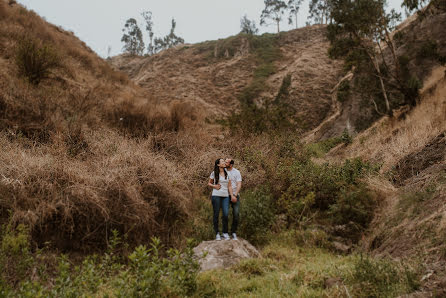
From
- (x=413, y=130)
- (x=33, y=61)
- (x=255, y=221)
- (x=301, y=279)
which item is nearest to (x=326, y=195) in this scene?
(x=255, y=221)

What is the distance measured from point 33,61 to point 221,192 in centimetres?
944

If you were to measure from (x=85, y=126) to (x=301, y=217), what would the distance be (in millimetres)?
6937

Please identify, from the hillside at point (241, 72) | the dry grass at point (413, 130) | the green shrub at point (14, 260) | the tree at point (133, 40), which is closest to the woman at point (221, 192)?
the green shrub at point (14, 260)

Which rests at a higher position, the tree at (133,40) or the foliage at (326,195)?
the tree at (133,40)

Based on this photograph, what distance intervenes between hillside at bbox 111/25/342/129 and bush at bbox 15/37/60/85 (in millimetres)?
11033

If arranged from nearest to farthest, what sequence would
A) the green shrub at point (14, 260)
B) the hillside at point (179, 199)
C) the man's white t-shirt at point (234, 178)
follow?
1. the hillside at point (179, 199)
2. the green shrub at point (14, 260)
3. the man's white t-shirt at point (234, 178)

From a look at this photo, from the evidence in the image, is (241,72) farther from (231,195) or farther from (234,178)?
(231,195)

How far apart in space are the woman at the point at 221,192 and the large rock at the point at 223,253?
0.35 m

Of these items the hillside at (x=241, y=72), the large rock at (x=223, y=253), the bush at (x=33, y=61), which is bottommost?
the large rock at (x=223, y=253)

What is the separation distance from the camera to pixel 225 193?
19.0ft

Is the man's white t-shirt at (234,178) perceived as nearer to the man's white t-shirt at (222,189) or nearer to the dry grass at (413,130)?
the man's white t-shirt at (222,189)

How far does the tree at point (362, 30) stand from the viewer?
12961 mm

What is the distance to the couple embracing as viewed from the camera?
226 inches

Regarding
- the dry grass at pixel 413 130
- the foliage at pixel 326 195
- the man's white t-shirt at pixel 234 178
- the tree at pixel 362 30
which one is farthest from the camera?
the tree at pixel 362 30
